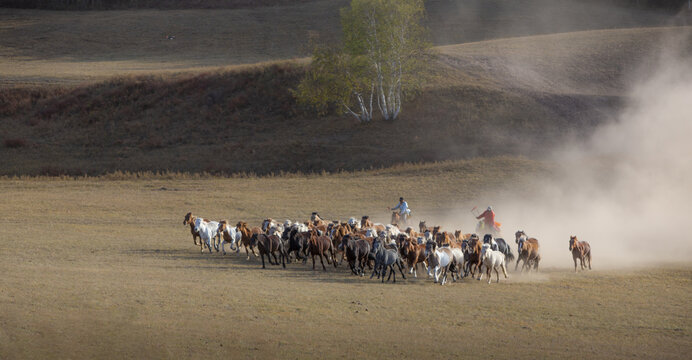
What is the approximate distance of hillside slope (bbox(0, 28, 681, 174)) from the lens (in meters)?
59.6

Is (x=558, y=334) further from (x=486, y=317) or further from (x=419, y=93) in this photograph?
(x=419, y=93)

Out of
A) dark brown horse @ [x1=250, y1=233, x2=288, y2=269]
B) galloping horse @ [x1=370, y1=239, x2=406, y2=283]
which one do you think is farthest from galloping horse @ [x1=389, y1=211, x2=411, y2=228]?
galloping horse @ [x1=370, y1=239, x2=406, y2=283]

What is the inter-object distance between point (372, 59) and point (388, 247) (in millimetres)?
45005

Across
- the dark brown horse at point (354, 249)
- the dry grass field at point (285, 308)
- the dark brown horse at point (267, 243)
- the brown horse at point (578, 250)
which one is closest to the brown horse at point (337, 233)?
the dry grass field at point (285, 308)

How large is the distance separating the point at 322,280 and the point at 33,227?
17.3m

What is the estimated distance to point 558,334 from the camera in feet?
49.8

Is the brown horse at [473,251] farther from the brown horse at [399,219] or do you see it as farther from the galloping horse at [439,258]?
the brown horse at [399,219]

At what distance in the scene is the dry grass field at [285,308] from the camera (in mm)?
13867

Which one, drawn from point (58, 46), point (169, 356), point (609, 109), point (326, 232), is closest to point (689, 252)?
point (326, 232)

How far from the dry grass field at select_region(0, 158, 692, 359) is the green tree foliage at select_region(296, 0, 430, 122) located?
38.0 metres

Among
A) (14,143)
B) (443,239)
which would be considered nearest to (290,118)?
(14,143)

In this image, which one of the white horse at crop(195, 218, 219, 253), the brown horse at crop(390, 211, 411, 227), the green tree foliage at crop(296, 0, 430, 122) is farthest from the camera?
the green tree foliage at crop(296, 0, 430, 122)

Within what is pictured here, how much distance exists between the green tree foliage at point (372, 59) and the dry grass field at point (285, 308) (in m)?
38.0

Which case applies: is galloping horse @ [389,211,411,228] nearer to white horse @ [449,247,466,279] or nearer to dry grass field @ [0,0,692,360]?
dry grass field @ [0,0,692,360]
